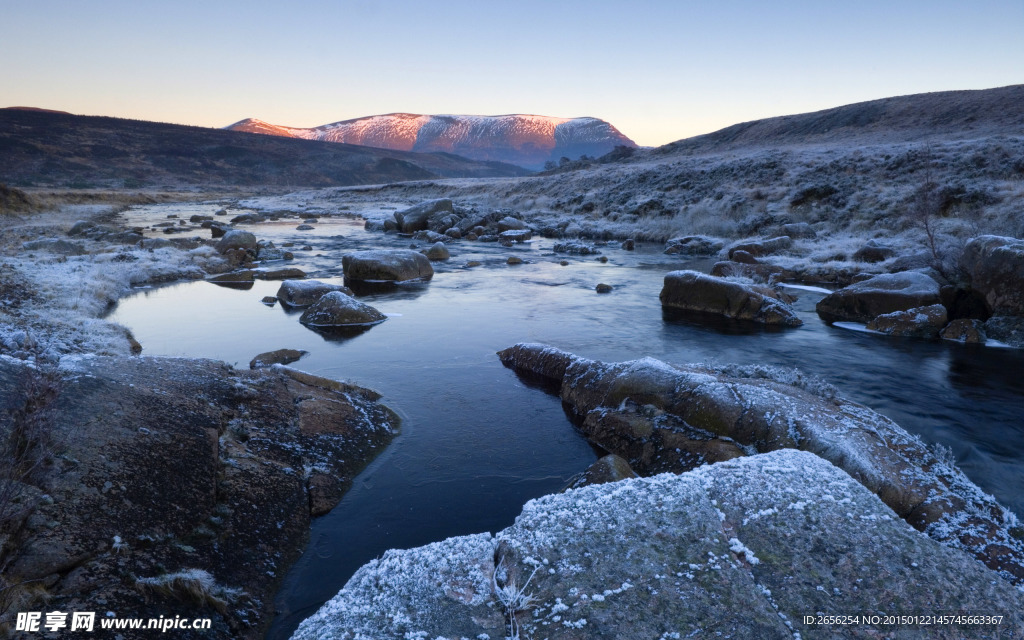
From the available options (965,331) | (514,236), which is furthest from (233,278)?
(965,331)

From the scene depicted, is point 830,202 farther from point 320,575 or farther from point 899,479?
point 320,575

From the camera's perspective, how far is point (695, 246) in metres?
21.1

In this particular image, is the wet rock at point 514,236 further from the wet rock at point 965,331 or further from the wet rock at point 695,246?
the wet rock at point 965,331

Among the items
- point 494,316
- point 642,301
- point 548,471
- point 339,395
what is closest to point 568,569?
point 548,471

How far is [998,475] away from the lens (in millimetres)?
5359

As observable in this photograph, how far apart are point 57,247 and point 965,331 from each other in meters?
22.5

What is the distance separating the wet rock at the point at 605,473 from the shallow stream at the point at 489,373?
2.14ft

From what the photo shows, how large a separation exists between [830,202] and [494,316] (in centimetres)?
1864

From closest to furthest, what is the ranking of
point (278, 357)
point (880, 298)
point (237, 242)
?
point (278, 357)
point (880, 298)
point (237, 242)

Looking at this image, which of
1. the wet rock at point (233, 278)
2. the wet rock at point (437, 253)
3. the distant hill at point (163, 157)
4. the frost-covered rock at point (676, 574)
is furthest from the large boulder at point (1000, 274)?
the distant hill at point (163, 157)

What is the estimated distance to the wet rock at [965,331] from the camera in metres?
9.32

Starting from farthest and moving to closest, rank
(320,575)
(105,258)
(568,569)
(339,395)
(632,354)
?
(105,258)
(632,354)
(339,395)
(320,575)
(568,569)

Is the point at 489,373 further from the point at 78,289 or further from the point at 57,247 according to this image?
the point at 57,247

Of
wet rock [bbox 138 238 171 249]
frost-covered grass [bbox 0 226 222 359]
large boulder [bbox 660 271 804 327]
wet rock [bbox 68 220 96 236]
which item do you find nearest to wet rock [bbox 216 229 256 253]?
frost-covered grass [bbox 0 226 222 359]
